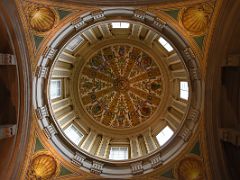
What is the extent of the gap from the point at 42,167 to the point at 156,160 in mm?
6767

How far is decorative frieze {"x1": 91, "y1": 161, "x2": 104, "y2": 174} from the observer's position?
1838 centimetres

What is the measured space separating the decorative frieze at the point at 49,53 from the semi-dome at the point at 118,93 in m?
0.06

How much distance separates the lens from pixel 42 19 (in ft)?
55.2

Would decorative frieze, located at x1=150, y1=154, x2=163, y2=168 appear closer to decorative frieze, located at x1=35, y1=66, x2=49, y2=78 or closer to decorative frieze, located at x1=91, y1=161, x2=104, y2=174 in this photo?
decorative frieze, located at x1=91, y1=161, x2=104, y2=174

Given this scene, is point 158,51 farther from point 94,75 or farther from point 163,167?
point 163,167

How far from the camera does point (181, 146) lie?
1817 centimetres

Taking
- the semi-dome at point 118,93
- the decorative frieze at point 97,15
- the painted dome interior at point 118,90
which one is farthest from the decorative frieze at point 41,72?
the decorative frieze at point 97,15

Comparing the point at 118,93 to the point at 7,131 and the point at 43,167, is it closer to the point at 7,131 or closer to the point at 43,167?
the point at 43,167

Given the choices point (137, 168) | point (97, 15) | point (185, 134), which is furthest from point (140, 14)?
point (137, 168)

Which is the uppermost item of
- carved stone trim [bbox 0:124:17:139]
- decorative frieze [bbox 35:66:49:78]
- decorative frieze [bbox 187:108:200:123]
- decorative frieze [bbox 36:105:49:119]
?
decorative frieze [bbox 35:66:49:78]

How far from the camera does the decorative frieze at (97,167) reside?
18375 mm

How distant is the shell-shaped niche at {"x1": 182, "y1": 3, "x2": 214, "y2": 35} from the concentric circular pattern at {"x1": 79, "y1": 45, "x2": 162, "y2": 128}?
26.4 feet

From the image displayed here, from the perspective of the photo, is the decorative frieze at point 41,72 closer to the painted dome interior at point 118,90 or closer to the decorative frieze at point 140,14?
the painted dome interior at point 118,90

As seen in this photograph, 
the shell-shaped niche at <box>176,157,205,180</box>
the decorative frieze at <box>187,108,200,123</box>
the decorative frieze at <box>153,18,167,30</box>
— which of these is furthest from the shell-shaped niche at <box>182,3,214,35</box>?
the shell-shaped niche at <box>176,157,205,180</box>
